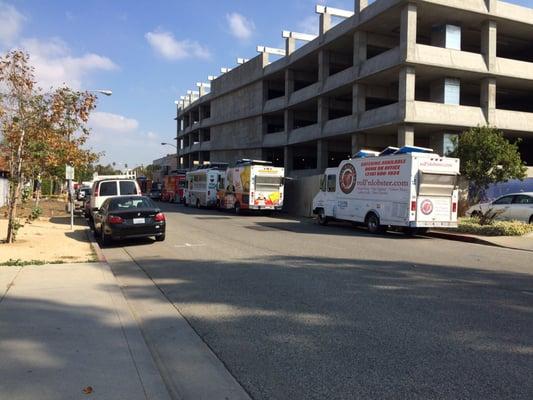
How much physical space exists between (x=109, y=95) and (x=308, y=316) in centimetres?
2195

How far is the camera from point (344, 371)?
4.80 meters

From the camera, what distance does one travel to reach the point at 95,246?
1449 centimetres

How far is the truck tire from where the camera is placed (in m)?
19.3

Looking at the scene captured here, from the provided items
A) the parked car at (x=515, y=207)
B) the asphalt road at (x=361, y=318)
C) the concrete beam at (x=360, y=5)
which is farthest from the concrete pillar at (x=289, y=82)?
the asphalt road at (x=361, y=318)

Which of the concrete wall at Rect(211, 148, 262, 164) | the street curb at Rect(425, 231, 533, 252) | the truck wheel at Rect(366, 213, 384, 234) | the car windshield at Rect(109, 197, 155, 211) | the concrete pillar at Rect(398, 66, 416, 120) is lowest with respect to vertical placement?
the street curb at Rect(425, 231, 533, 252)

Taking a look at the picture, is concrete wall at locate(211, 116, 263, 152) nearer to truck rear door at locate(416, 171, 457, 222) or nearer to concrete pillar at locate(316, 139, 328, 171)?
concrete pillar at locate(316, 139, 328, 171)

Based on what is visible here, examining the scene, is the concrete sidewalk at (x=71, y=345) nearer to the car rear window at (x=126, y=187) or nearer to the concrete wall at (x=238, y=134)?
the car rear window at (x=126, y=187)

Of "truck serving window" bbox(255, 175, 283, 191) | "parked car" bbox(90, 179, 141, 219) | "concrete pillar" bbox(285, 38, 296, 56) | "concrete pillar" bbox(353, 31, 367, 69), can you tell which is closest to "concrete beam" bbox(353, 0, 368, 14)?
"concrete pillar" bbox(353, 31, 367, 69)

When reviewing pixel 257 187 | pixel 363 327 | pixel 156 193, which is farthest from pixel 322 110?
pixel 363 327

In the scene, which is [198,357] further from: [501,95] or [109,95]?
[501,95]

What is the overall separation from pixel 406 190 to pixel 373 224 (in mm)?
2411

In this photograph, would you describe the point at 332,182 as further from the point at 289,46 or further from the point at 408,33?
the point at 289,46

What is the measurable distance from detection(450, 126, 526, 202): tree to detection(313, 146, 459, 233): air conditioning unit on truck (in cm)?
323

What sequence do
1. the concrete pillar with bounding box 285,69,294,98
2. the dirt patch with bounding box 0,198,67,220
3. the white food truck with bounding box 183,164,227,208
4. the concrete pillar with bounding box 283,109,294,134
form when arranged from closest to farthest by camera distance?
the dirt patch with bounding box 0,198,67,220 < the white food truck with bounding box 183,164,227,208 < the concrete pillar with bounding box 285,69,294,98 < the concrete pillar with bounding box 283,109,294,134
